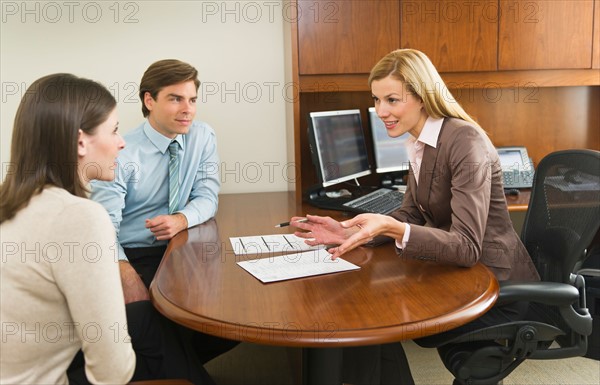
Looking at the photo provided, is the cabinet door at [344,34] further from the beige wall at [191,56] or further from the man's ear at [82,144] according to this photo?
the man's ear at [82,144]

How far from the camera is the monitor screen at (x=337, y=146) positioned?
98.8 inches

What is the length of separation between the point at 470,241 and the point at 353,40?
1.30 metres

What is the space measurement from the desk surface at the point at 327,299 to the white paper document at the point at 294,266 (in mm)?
28

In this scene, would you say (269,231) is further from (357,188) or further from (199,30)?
(199,30)

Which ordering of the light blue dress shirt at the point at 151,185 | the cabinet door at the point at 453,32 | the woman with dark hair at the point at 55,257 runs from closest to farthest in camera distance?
the woman with dark hair at the point at 55,257
the light blue dress shirt at the point at 151,185
the cabinet door at the point at 453,32

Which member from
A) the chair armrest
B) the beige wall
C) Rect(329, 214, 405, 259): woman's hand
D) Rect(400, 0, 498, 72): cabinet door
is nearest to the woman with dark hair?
Rect(329, 214, 405, 259): woman's hand

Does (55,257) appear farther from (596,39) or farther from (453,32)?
(596,39)

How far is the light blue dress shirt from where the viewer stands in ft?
7.06

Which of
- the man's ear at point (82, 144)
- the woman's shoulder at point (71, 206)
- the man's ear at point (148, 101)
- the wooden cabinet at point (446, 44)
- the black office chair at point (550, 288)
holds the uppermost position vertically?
the wooden cabinet at point (446, 44)

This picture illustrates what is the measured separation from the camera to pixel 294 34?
2566 mm

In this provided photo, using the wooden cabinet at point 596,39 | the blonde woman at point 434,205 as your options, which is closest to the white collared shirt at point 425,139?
the blonde woman at point 434,205

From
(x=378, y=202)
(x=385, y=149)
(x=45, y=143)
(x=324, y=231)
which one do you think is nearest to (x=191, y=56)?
(x=385, y=149)

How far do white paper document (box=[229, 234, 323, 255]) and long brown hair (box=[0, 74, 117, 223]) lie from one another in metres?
0.66
